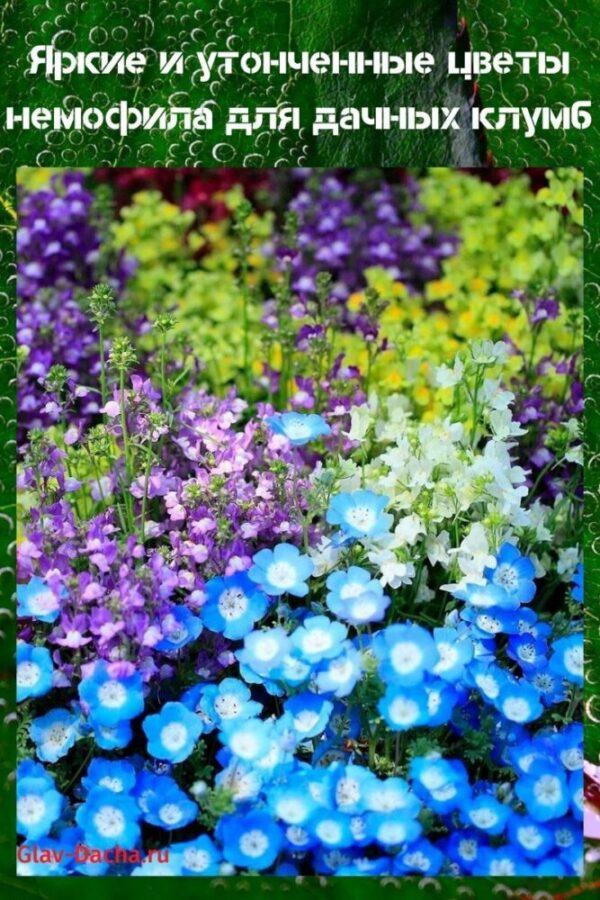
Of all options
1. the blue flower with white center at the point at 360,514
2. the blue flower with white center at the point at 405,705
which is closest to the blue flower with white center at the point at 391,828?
the blue flower with white center at the point at 405,705

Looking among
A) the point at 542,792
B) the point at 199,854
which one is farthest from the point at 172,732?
the point at 542,792

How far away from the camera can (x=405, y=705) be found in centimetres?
219

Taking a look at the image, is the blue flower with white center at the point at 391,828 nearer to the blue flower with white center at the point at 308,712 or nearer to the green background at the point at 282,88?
the blue flower with white center at the point at 308,712

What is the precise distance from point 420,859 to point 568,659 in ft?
1.59

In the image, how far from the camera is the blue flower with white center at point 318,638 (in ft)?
7.29

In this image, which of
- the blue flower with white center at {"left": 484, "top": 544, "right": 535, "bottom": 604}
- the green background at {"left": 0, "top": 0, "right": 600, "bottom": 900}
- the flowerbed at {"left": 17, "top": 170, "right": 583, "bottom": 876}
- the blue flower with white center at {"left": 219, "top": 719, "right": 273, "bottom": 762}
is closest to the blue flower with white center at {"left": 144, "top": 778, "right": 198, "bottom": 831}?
the flowerbed at {"left": 17, "top": 170, "right": 583, "bottom": 876}

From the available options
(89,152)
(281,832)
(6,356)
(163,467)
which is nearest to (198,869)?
(281,832)

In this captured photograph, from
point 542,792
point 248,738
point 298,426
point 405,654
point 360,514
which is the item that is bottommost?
point 542,792

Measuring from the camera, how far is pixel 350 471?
2.53 metres

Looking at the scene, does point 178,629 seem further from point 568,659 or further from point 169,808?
point 568,659

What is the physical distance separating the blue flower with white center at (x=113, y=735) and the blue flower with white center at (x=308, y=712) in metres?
0.29

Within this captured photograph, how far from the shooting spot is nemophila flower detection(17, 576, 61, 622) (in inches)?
A: 90.7

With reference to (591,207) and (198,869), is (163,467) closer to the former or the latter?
(198,869)

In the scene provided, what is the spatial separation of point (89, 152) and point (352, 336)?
1.01m
